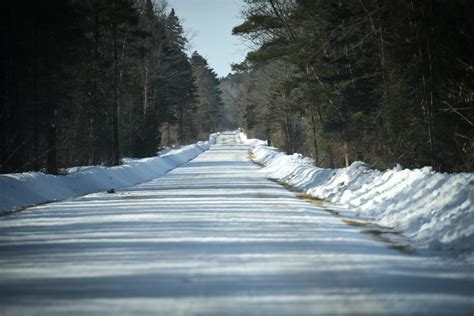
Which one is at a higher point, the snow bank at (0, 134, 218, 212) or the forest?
the forest

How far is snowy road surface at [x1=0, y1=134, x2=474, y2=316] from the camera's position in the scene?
488 cm

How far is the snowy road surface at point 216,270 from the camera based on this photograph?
4.88m

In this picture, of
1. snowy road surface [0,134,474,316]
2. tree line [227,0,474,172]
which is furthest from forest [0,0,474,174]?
snowy road surface [0,134,474,316]

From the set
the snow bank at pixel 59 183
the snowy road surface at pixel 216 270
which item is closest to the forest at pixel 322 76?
the snow bank at pixel 59 183

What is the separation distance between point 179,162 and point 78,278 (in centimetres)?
3968

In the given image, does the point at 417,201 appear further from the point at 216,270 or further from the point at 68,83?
the point at 68,83

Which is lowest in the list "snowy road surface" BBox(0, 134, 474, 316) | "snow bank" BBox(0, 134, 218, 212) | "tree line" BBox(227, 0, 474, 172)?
"snowy road surface" BBox(0, 134, 474, 316)

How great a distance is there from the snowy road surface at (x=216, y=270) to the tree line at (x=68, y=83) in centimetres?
1111

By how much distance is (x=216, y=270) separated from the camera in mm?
6250

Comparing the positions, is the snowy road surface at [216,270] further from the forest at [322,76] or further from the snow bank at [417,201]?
the forest at [322,76]

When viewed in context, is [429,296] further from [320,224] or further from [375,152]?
[375,152]

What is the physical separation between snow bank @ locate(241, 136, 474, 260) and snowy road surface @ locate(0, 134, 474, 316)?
844 mm

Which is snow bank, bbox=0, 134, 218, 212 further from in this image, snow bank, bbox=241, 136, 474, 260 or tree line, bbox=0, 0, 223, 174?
snow bank, bbox=241, 136, 474, 260

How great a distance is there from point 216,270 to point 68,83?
21204 millimetres
